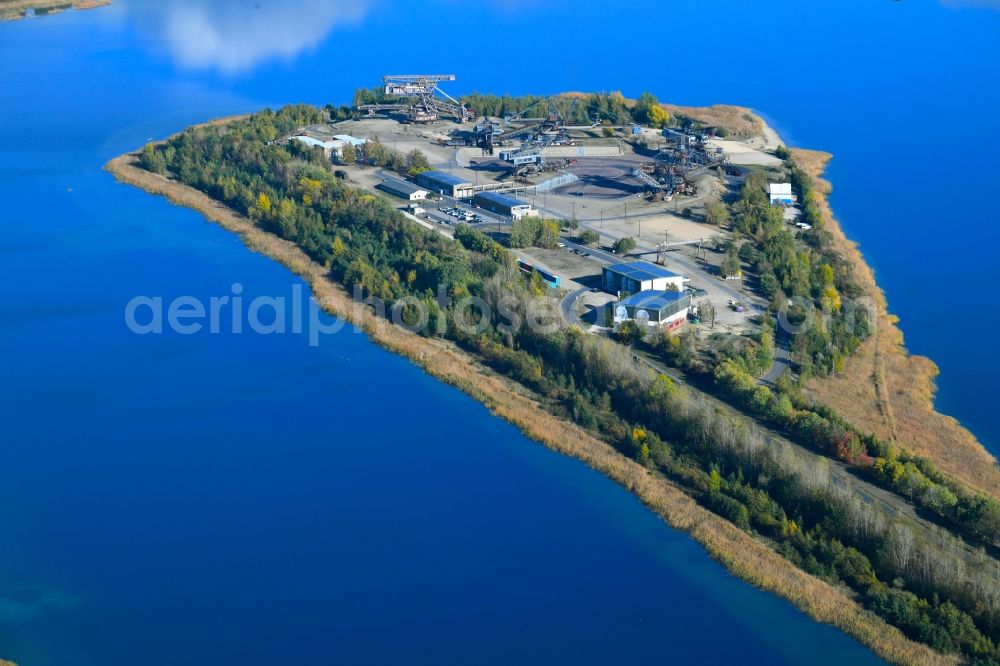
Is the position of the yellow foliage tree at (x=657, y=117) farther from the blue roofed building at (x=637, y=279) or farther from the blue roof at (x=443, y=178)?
the blue roofed building at (x=637, y=279)

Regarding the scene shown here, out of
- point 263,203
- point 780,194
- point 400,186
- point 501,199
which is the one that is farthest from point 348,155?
point 780,194

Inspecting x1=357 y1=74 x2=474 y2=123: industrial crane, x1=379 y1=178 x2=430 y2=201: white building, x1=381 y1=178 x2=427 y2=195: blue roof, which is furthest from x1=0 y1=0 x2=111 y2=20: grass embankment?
x1=379 y1=178 x2=430 y2=201: white building

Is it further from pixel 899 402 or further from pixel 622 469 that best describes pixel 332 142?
pixel 899 402

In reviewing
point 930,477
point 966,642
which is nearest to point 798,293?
point 930,477

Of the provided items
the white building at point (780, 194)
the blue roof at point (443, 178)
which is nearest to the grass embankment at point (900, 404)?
the white building at point (780, 194)

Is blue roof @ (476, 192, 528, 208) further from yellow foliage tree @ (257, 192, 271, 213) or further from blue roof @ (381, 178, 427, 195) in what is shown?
yellow foliage tree @ (257, 192, 271, 213)
